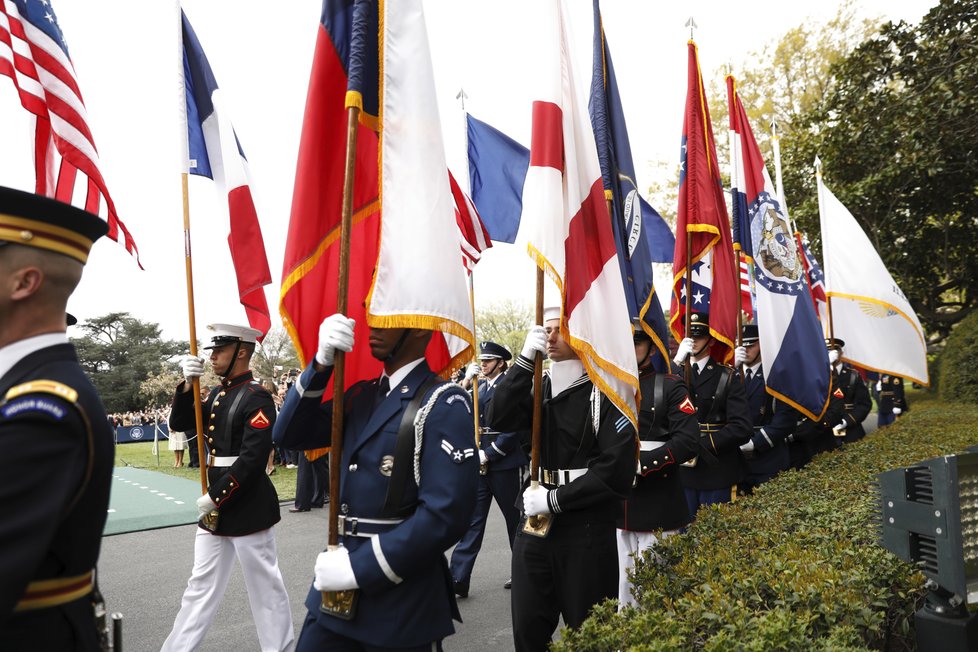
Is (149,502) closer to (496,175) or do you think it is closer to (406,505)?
(496,175)

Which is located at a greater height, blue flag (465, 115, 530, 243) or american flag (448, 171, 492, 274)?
blue flag (465, 115, 530, 243)

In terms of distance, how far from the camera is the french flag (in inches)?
194

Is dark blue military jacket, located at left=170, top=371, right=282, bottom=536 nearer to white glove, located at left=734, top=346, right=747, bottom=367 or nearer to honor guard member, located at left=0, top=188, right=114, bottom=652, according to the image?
honor guard member, located at left=0, top=188, right=114, bottom=652

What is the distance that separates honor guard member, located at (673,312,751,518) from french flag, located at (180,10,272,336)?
3.51 meters

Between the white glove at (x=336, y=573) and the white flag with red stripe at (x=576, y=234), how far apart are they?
1729 mm

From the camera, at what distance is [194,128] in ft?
16.6

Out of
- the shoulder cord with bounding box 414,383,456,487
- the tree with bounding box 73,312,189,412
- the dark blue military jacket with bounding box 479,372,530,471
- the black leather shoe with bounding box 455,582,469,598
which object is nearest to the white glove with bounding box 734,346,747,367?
the dark blue military jacket with bounding box 479,372,530,471

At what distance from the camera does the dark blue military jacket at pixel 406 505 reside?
8.60ft

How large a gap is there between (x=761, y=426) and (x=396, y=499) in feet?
20.0

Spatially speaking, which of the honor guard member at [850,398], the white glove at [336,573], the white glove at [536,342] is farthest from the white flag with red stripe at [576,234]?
the honor guard member at [850,398]

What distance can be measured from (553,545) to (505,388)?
873mm

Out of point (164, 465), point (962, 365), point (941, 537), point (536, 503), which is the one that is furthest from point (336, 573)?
point (164, 465)

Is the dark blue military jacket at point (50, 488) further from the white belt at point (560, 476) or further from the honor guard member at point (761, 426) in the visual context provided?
the honor guard member at point (761, 426)

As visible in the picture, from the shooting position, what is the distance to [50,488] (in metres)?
1.60
